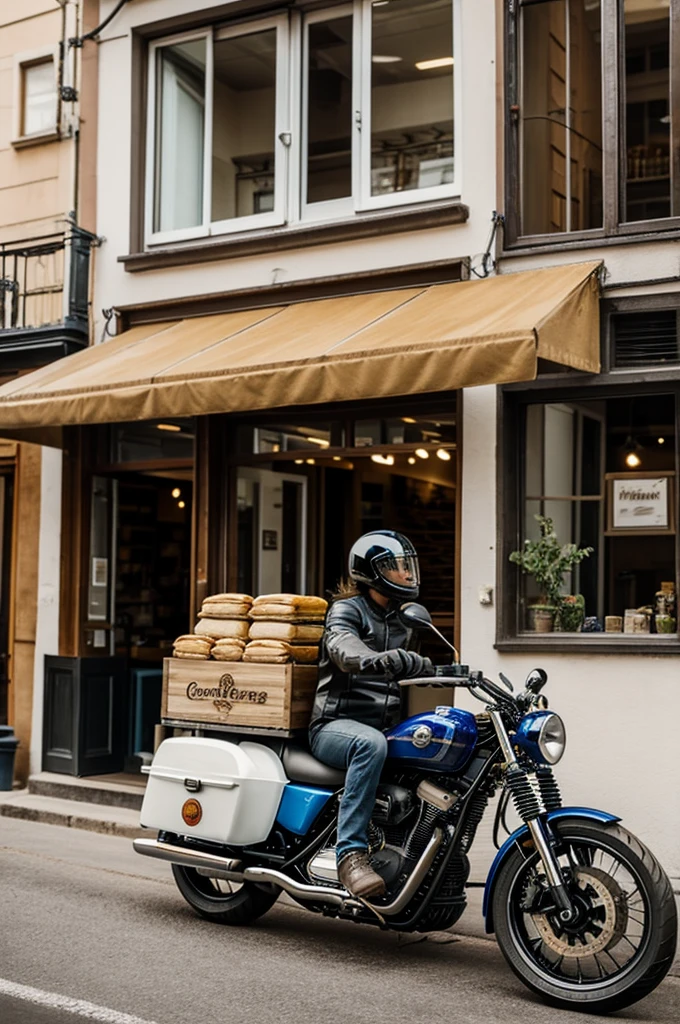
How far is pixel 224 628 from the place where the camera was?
7535mm

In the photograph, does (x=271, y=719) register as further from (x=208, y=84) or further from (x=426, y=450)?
(x=208, y=84)

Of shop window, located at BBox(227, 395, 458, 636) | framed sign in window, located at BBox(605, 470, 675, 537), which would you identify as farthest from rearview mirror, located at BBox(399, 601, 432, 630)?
shop window, located at BBox(227, 395, 458, 636)

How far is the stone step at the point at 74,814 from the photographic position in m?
10.2

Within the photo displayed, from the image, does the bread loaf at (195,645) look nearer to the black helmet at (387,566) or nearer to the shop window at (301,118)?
the black helmet at (387,566)

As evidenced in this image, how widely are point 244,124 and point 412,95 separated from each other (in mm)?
1753

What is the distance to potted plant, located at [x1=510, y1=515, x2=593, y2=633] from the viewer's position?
943 centimetres

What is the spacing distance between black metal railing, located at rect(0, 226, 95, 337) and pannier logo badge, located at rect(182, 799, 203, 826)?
5969 mm

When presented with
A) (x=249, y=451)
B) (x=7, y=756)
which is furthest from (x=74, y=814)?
(x=249, y=451)

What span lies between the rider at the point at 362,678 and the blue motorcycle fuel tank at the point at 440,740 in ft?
0.44

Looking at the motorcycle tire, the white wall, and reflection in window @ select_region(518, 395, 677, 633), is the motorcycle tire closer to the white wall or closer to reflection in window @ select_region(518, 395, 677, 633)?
reflection in window @ select_region(518, 395, 677, 633)

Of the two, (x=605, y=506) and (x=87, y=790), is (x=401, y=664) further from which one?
(x=87, y=790)

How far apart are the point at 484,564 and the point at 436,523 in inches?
98.0

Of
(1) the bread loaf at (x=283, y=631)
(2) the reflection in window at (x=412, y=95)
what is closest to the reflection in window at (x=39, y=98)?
(2) the reflection in window at (x=412, y=95)

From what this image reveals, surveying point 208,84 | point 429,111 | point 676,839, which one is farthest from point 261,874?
point 208,84
